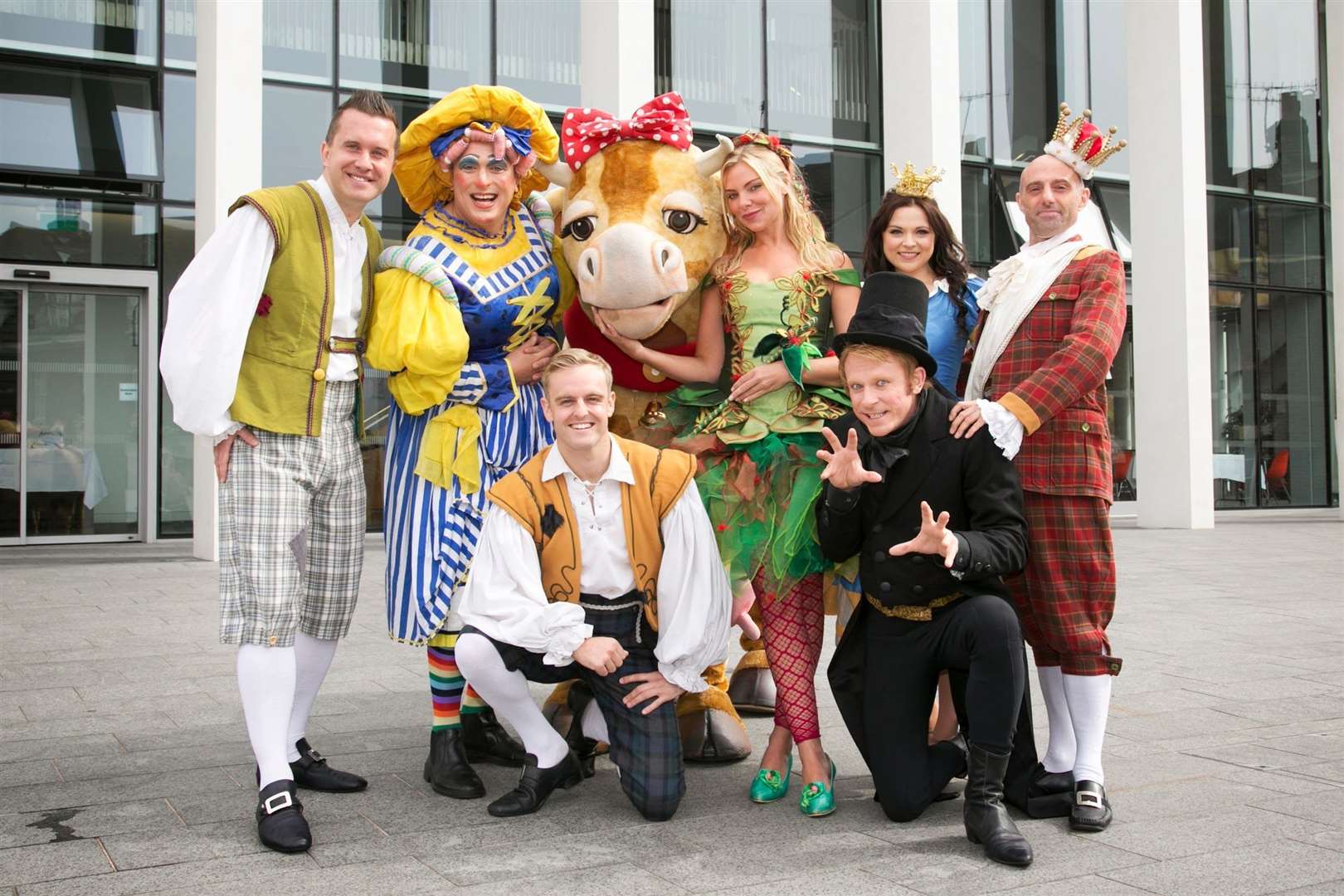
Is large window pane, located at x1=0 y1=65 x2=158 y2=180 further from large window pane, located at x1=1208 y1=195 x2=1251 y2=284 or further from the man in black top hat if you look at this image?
large window pane, located at x1=1208 y1=195 x2=1251 y2=284

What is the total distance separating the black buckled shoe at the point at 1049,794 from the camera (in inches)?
136

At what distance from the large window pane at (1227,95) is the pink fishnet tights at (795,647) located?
16.6m

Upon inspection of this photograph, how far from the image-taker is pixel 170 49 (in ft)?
40.8

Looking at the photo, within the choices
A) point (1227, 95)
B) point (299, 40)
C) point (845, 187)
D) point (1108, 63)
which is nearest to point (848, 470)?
point (299, 40)

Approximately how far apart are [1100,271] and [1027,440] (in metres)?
0.54

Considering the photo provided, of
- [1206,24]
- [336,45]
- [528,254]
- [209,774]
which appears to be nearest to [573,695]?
[209,774]

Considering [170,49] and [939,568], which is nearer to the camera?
[939,568]

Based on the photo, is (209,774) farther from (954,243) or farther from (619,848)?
(954,243)

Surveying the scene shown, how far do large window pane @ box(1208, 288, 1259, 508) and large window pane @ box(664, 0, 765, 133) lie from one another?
26.9 ft

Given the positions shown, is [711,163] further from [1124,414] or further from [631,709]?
[1124,414]

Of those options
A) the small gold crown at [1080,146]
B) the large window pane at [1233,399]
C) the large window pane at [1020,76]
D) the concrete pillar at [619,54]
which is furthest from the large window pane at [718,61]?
the small gold crown at [1080,146]

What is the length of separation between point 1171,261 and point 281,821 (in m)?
12.8

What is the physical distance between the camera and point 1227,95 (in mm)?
18141

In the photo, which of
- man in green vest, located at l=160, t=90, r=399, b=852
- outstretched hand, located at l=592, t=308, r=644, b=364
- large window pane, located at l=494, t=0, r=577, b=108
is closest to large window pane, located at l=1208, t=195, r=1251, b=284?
large window pane, located at l=494, t=0, r=577, b=108
